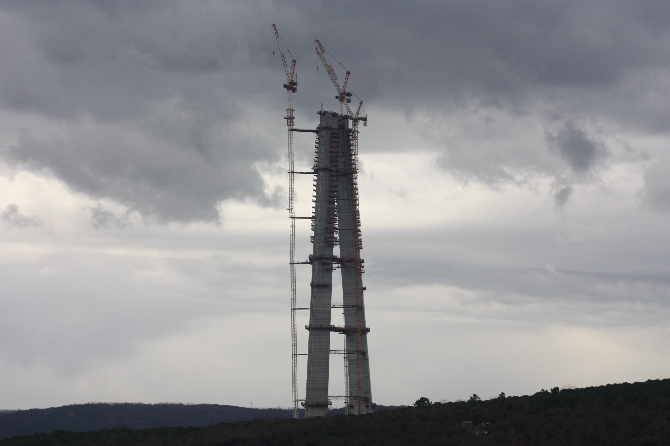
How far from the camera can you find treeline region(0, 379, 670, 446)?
133625 mm

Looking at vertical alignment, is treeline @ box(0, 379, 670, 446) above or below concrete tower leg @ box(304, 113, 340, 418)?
below

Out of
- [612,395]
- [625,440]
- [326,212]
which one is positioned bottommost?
[625,440]

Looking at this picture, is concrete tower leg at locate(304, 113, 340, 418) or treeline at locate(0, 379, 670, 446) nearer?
treeline at locate(0, 379, 670, 446)

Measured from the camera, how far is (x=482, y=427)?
501 ft

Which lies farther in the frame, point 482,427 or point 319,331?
point 319,331

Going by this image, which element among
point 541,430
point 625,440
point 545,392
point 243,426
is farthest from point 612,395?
point 243,426

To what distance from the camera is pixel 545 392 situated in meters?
187

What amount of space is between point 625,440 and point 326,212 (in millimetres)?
88745

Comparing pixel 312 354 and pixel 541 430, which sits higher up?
pixel 312 354

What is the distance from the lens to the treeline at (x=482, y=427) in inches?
5261

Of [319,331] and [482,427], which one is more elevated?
[319,331]

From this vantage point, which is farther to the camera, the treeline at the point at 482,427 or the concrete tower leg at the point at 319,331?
the concrete tower leg at the point at 319,331

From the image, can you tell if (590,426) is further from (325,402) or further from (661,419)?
(325,402)

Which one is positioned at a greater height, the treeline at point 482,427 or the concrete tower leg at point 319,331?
the concrete tower leg at point 319,331
